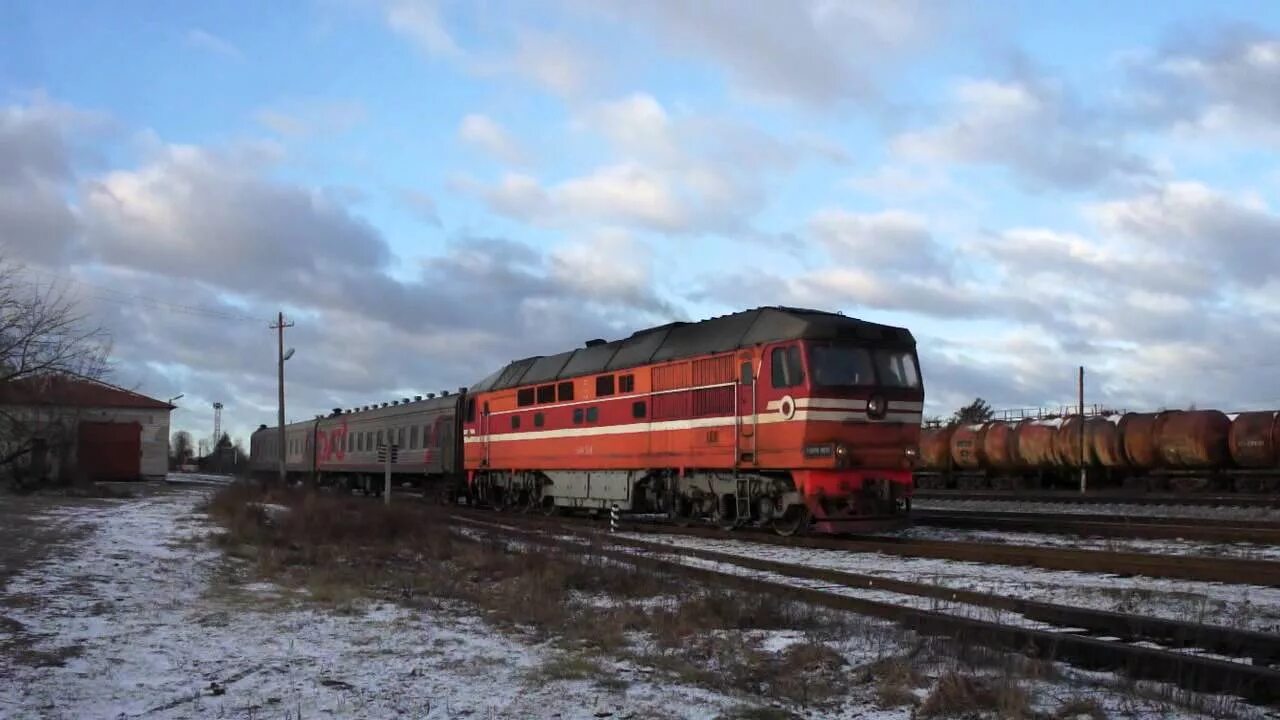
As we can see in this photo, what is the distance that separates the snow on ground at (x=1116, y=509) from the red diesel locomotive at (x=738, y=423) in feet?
24.3

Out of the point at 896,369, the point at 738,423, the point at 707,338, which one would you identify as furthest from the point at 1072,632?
the point at 707,338

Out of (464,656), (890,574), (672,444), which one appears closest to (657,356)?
(672,444)

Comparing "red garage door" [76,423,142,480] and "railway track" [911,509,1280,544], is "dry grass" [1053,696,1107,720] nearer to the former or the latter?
"railway track" [911,509,1280,544]

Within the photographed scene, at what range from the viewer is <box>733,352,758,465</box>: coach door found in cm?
1864

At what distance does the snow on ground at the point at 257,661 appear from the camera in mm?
6316

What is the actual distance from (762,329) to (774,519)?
3.60 meters

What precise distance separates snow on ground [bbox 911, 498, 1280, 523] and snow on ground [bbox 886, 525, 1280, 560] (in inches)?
159

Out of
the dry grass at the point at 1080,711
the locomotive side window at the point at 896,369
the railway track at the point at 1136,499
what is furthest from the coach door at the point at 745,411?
the railway track at the point at 1136,499

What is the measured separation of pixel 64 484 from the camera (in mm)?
37969

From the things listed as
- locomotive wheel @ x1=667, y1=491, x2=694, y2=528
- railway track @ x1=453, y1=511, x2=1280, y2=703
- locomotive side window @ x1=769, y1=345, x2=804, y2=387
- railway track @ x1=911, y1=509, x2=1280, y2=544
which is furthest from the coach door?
railway track @ x1=911, y1=509, x2=1280, y2=544

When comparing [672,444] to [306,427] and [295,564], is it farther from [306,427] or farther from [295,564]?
[306,427]

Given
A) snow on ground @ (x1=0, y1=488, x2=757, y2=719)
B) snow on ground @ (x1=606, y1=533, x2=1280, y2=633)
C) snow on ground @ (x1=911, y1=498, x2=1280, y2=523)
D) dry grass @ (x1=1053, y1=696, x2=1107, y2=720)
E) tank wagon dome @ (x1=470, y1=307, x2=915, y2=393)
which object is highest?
tank wagon dome @ (x1=470, y1=307, x2=915, y2=393)

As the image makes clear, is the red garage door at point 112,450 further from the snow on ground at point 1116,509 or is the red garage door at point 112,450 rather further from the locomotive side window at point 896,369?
the locomotive side window at point 896,369

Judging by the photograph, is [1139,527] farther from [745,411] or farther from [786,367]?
[745,411]
